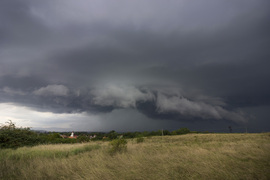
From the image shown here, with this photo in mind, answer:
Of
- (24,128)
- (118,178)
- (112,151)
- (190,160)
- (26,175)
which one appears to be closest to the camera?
(118,178)

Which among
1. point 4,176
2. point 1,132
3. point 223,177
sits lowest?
point 4,176

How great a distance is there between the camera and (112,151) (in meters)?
12.8

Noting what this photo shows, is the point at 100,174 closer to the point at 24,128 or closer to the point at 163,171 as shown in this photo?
the point at 163,171

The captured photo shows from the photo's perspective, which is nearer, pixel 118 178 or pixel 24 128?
pixel 118 178

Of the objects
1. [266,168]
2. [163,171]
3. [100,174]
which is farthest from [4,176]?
[266,168]

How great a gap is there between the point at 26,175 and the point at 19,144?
18.7 m

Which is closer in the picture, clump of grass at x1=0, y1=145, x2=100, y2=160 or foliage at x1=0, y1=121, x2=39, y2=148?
clump of grass at x1=0, y1=145, x2=100, y2=160

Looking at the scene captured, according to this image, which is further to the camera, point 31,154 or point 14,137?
point 14,137

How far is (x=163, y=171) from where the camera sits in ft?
19.9

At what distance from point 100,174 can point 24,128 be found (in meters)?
24.8

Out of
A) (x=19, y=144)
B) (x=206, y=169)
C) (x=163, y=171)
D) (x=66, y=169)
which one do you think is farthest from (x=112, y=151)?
(x=19, y=144)

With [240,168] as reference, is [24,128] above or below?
above

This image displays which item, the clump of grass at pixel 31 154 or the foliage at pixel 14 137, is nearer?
the clump of grass at pixel 31 154

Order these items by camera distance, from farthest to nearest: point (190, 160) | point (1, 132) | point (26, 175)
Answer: point (1, 132), point (190, 160), point (26, 175)
